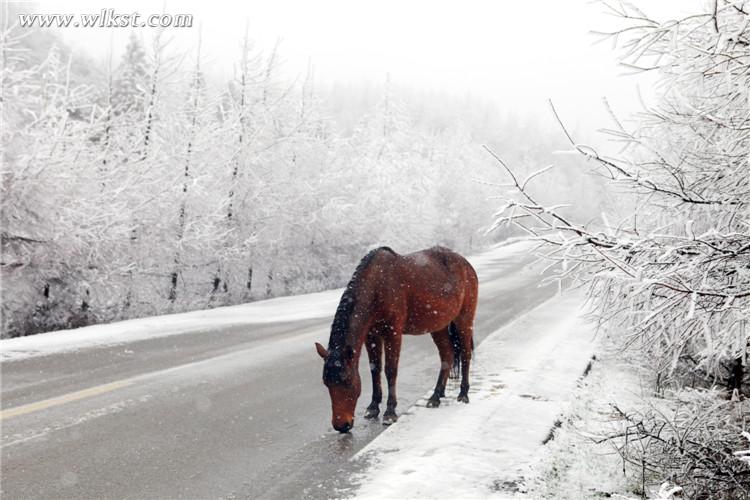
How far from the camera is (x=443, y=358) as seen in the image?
7.00 metres

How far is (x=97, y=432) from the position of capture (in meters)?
5.10

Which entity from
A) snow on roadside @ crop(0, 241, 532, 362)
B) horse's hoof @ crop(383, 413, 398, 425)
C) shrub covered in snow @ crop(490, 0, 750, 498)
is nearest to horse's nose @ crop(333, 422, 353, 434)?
horse's hoof @ crop(383, 413, 398, 425)

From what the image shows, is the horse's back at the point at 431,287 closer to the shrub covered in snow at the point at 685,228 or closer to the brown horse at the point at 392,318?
the brown horse at the point at 392,318

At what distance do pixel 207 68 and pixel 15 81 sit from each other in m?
10.7

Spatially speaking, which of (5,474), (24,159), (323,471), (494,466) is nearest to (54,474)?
(5,474)

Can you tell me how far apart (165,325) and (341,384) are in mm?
7441

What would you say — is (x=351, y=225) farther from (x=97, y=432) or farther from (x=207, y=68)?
(x=97, y=432)

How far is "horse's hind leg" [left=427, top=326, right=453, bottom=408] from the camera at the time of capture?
6715mm

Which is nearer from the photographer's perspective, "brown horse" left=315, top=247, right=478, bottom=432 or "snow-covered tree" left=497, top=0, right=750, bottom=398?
"snow-covered tree" left=497, top=0, right=750, bottom=398

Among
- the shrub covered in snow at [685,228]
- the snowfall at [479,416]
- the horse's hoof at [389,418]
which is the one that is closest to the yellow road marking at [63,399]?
the snowfall at [479,416]

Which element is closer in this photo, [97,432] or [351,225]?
[97,432]

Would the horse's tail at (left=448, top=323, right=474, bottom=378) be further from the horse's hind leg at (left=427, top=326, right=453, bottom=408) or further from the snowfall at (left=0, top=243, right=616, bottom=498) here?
the snowfall at (left=0, top=243, right=616, bottom=498)

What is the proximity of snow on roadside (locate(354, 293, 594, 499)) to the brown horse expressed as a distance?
0.42 meters

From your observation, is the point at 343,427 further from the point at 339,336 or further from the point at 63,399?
the point at 63,399
